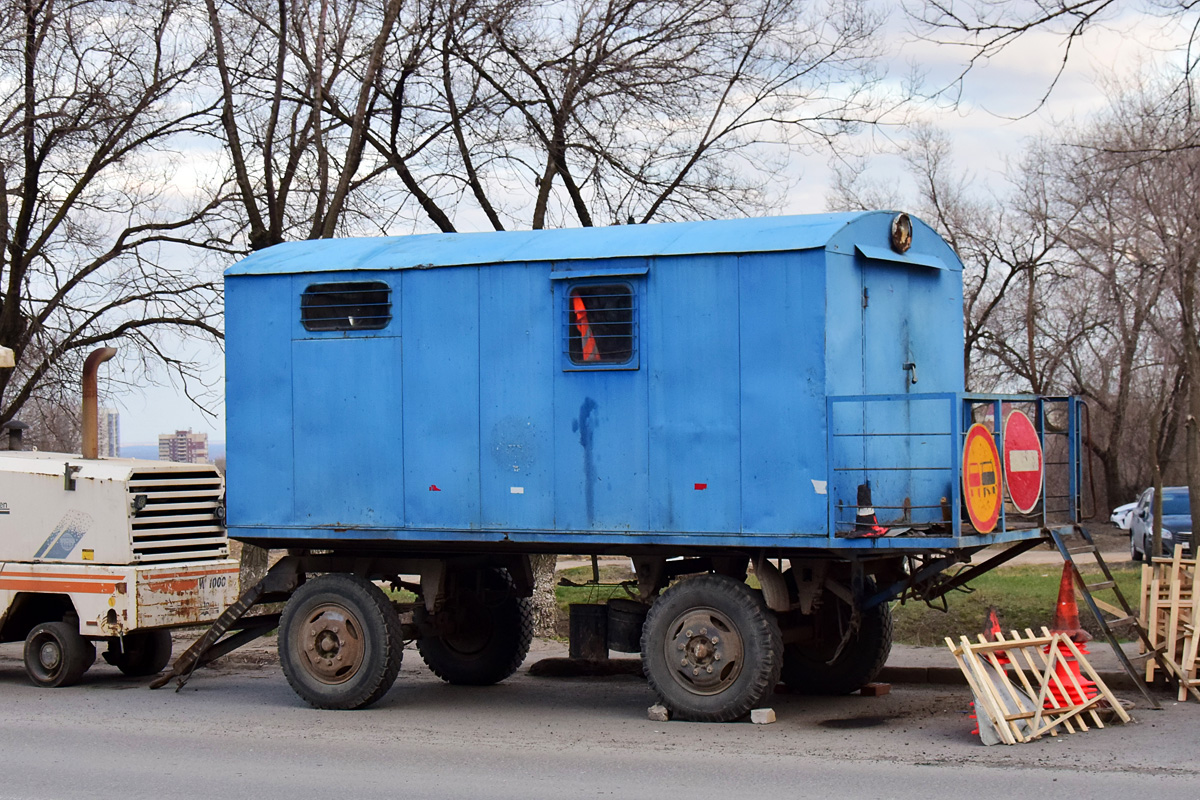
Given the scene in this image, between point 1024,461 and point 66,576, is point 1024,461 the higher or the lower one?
the higher one

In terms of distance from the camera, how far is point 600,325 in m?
10.5

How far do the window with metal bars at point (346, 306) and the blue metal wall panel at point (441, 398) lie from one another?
0.23 metres

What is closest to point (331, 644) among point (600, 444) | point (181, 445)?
point (600, 444)

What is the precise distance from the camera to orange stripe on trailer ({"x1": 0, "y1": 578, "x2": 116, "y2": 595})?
41.2ft

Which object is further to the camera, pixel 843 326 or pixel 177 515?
pixel 177 515

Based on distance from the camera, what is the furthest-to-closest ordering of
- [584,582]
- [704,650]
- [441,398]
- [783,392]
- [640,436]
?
[584,582] → [441,398] → [640,436] → [704,650] → [783,392]

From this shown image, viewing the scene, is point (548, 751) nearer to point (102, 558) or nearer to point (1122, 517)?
point (102, 558)

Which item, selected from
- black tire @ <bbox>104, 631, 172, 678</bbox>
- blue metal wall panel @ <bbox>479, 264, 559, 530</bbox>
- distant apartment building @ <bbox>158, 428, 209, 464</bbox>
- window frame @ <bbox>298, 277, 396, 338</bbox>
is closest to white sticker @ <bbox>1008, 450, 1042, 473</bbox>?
blue metal wall panel @ <bbox>479, 264, 559, 530</bbox>

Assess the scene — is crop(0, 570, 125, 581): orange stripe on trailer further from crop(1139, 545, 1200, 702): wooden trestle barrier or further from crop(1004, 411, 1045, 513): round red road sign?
crop(1139, 545, 1200, 702): wooden trestle barrier

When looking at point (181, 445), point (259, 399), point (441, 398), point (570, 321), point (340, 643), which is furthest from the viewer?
point (181, 445)

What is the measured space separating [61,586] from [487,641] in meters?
3.94

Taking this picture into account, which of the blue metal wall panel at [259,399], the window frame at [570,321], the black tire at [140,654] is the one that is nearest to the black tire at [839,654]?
the window frame at [570,321]

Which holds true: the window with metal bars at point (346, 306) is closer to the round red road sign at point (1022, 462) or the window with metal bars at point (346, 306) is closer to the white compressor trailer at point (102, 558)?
the white compressor trailer at point (102, 558)

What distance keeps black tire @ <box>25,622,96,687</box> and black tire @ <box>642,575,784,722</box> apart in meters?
5.59
